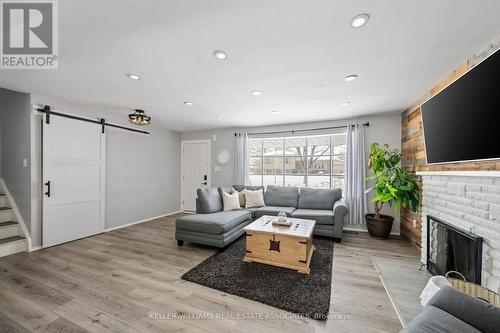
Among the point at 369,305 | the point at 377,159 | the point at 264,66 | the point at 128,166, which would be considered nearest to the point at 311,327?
the point at 369,305

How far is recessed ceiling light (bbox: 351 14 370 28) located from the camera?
1.37 m

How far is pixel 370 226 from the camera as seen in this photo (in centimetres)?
359

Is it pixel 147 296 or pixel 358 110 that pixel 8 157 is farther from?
pixel 358 110

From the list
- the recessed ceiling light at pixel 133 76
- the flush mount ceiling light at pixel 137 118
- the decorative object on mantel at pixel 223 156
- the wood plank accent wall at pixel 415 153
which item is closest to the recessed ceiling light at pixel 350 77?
the wood plank accent wall at pixel 415 153

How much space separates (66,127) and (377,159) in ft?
17.4

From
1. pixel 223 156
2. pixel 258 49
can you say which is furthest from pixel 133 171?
pixel 258 49

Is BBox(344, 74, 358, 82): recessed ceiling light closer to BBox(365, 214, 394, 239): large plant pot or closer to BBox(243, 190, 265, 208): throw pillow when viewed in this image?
BBox(365, 214, 394, 239): large plant pot

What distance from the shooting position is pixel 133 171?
14.5ft

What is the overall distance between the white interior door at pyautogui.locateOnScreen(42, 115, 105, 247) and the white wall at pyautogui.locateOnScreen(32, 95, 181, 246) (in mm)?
116

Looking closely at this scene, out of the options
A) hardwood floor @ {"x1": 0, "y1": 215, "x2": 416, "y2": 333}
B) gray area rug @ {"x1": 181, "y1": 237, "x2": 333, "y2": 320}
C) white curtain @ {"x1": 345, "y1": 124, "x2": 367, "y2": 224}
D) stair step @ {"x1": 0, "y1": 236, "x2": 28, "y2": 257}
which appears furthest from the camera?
white curtain @ {"x1": 345, "y1": 124, "x2": 367, "y2": 224}

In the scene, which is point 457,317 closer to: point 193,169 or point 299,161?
point 299,161

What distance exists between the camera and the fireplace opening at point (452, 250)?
168 cm

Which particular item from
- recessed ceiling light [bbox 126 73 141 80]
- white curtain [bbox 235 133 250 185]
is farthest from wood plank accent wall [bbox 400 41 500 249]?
Result: recessed ceiling light [bbox 126 73 141 80]

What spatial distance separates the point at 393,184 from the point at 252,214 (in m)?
2.43
